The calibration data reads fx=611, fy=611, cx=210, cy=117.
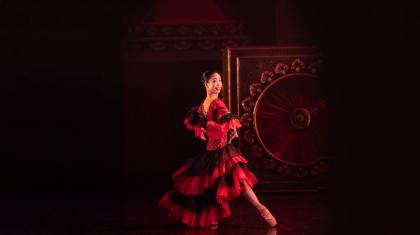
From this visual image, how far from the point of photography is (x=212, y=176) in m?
3.52

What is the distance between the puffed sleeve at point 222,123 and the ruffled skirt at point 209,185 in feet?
0.37

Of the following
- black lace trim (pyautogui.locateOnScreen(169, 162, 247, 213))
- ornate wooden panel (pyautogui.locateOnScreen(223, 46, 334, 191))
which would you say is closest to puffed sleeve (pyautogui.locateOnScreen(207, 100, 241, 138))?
black lace trim (pyautogui.locateOnScreen(169, 162, 247, 213))

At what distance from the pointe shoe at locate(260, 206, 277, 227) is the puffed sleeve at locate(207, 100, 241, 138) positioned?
51 centimetres

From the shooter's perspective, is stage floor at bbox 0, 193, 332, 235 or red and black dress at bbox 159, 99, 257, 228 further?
stage floor at bbox 0, 193, 332, 235

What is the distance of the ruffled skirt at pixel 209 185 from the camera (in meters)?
3.51

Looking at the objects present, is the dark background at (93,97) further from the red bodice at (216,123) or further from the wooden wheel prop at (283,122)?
the red bodice at (216,123)

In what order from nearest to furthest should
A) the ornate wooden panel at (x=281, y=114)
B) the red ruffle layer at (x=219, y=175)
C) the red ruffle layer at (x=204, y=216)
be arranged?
the red ruffle layer at (x=219, y=175) < the red ruffle layer at (x=204, y=216) < the ornate wooden panel at (x=281, y=114)

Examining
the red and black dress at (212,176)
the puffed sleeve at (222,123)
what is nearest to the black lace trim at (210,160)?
the red and black dress at (212,176)

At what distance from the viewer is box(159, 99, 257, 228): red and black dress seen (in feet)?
11.5

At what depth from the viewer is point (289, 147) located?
5.38m

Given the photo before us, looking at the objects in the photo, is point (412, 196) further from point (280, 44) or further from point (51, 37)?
point (51, 37)

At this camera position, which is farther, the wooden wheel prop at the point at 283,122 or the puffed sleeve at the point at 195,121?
the wooden wheel prop at the point at 283,122

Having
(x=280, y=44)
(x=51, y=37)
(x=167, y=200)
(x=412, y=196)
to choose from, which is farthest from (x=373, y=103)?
(x=51, y=37)

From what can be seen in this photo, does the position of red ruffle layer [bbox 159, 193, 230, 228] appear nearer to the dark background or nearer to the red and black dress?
the red and black dress
